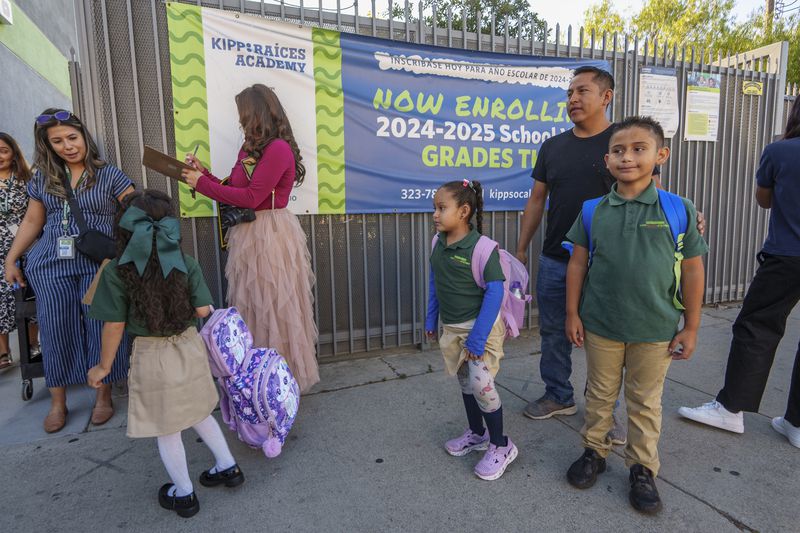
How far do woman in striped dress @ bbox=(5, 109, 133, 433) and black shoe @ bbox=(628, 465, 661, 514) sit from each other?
10.2 feet

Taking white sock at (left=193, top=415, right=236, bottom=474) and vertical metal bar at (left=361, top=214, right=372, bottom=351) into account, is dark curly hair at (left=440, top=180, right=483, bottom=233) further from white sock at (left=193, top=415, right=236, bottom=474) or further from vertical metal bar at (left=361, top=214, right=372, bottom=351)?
vertical metal bar at (left=361, top=214, right=372, bottom=351)

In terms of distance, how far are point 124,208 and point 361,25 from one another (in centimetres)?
267

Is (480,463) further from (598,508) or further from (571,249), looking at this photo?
(571,249)

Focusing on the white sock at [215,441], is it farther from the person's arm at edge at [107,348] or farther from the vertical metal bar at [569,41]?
the vertical metal bar at [569,41]

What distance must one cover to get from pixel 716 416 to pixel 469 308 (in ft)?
5.99

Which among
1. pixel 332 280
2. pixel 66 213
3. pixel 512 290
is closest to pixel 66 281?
pixel 66 213

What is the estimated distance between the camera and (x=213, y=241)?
12.4 ft

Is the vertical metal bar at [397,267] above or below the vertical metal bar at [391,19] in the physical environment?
below

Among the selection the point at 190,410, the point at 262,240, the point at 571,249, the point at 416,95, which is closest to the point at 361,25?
the point at 416,95

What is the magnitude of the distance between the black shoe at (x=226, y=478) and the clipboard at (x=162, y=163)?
5.28 feet

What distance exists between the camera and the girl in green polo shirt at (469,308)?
92.2 inches

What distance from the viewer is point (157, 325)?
6.89 ft

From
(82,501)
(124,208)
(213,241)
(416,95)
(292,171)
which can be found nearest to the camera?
(124,208)

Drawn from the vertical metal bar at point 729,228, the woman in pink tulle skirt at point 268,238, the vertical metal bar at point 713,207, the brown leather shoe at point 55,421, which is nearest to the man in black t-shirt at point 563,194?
the woman in pink tulle skirt at point 268,238
